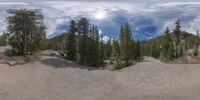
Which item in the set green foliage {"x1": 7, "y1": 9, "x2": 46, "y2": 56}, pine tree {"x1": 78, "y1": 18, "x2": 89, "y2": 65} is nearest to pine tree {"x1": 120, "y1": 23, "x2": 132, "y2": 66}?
pine tree {"x1": 78, "y1": 18, "x2": 89, "y2": 65}

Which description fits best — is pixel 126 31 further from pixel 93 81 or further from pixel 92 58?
pixel 93 81

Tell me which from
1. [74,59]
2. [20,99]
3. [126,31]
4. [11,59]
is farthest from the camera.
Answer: [126,31]

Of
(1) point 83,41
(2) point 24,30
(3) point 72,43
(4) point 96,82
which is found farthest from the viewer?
(3) point 72,43

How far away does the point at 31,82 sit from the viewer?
59188 millimetres

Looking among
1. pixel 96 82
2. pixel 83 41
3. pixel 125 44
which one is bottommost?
pixel 96 82

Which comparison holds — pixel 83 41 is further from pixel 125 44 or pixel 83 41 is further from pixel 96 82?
pixel 96 82

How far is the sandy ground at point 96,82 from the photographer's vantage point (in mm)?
51469

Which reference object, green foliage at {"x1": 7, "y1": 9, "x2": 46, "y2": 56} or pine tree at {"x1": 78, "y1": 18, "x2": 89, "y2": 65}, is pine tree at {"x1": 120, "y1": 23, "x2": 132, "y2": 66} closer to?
pine tree at {"x1": 78, "y1": 18, "x2": 89, "y2": 65}

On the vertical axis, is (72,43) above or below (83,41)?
below

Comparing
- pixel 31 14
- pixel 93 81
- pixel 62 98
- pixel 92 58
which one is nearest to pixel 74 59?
pixel 92 58

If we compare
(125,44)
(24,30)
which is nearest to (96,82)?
(24,30)

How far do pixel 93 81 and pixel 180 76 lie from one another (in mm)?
13623

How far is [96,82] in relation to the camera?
5978 centimetres

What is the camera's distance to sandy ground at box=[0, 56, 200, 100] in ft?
169
